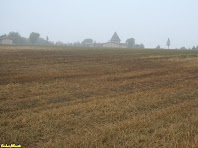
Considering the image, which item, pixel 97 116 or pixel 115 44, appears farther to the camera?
pixel 115 44

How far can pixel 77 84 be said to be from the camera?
889 centimetres

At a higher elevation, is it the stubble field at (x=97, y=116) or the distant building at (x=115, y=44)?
the distant building at (x=115, y=44)

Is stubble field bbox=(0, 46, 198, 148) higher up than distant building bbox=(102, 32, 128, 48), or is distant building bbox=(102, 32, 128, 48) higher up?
distant building bbox=(102, 32, 128, 48)

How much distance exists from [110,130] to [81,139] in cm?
72

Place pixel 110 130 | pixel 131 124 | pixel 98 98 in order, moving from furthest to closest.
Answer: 1. pixel 98 98
2. pixel 131 124
3. pixel 110 130

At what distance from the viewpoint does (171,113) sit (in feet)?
17.1

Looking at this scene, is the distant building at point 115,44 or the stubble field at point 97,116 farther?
the distant building at point 115,44

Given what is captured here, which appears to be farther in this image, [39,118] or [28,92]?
[28,92]

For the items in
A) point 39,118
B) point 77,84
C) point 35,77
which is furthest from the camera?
point 35,77

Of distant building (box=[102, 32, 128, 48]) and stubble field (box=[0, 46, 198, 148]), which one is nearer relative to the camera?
stubble field (box=[0, 46, 198, 148])

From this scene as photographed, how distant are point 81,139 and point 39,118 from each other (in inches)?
62.3

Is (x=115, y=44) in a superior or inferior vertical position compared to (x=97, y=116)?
superior

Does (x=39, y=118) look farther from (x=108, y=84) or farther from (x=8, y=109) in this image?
(x=108, y=84)

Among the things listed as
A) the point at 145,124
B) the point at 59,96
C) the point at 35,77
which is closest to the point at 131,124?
the point at 145,124
